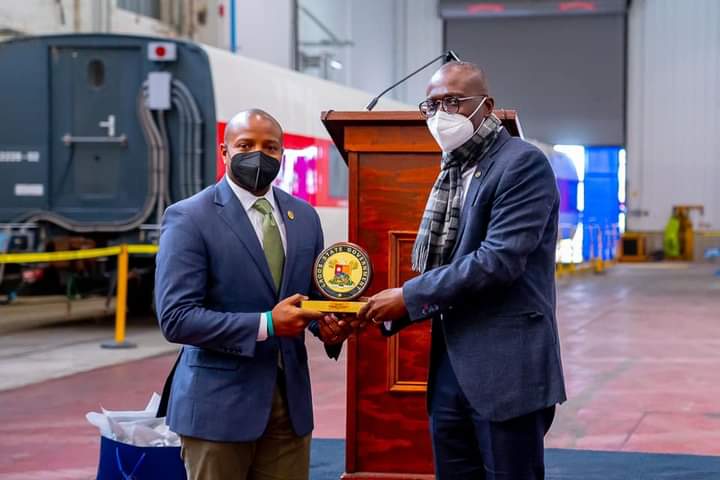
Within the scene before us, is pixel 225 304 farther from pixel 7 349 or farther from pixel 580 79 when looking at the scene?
pixel 580 79

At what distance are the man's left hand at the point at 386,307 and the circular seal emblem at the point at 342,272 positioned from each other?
97mm

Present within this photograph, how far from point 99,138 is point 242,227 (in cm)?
864

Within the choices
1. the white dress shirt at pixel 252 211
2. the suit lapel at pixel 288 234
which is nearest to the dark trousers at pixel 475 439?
the suit lapel at pixel 288 234

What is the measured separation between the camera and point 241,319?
2.89 meters

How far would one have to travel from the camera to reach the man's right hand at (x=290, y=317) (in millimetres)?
2881

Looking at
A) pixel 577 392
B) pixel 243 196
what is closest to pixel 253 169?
pixel 243 196

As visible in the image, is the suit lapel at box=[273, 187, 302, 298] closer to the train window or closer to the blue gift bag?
the blue gift bag

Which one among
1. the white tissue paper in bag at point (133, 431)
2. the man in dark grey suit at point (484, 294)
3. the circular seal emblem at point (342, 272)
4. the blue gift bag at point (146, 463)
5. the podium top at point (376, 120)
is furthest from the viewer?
the podium top at point (376, 120)

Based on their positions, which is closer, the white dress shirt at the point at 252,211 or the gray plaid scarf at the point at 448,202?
the gray plaid scarf at the point at 448,202

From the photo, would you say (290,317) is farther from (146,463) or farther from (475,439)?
(146,463)

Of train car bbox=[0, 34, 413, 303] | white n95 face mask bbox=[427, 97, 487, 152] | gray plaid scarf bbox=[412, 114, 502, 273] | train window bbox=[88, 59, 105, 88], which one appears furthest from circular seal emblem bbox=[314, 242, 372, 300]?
train window bbox=[88, 59, 105, 88]

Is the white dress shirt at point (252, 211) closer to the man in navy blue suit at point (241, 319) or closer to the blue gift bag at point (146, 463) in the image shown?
the man in navy blue suit at point (241, 319)

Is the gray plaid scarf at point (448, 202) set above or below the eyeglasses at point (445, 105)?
below

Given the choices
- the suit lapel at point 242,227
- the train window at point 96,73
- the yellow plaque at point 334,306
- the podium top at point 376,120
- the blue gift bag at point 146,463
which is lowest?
the blue gift bag at point 146,463
